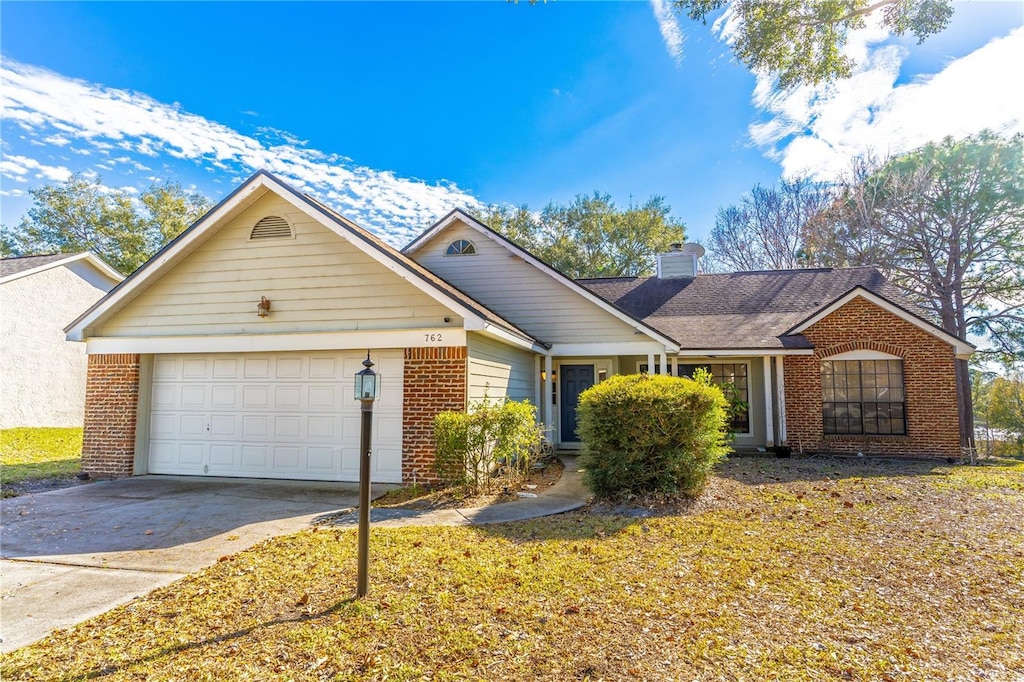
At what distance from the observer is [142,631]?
343cm

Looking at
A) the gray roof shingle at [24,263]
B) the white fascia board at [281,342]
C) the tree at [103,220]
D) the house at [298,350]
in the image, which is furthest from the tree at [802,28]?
the tree at [103,220]

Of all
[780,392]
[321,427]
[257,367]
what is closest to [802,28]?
[780,392]

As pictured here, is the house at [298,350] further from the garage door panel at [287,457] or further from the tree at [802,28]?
the tree at [802,28]

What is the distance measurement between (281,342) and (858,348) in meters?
13.0

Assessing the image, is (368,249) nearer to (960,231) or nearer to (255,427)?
(255,427)

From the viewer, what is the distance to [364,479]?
3.95 m

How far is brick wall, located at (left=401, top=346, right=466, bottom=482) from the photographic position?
26.8ft

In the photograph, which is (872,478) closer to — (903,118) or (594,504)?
(594,504)

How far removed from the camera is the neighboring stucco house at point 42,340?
1540cm

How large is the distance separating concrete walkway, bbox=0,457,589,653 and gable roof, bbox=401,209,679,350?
162 inches

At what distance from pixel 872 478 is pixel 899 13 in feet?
27.4

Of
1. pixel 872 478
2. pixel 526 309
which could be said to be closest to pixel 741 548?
pixel 872 478

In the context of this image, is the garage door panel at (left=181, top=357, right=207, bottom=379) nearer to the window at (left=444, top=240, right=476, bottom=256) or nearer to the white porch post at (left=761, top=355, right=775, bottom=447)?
the window at (left=444, top=240, right=476, bottom=256)

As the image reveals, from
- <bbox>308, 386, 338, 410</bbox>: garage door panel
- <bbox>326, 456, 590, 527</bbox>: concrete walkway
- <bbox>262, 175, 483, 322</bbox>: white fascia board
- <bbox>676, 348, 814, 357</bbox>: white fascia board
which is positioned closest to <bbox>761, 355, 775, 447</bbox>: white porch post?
<bbox>676, 348, 814, 357</bbox>: white fascia board
